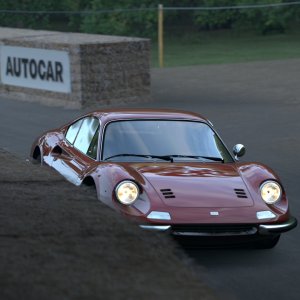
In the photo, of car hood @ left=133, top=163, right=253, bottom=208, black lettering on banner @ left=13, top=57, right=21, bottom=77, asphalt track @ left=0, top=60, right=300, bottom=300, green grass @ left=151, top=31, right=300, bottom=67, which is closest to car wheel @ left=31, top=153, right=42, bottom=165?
car hood @ left=133, top=163, right=253, bottom=208

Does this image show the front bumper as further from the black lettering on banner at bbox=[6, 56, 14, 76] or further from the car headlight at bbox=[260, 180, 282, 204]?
the black lettering on banner at bbox=[6, 56, 14, 76]

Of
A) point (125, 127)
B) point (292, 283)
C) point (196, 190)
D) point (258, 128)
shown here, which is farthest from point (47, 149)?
point (258, 128)

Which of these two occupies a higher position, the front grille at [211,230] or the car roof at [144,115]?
the car roof at [144,115]

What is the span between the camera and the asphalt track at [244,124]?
816 cm

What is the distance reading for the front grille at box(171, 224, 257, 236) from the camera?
8406mm

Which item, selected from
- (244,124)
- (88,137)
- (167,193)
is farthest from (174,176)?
(244,124)

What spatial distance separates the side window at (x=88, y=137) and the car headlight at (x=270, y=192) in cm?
187

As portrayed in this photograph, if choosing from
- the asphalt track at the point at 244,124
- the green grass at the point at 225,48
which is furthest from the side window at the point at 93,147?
→ the green grass at the point at 225,48

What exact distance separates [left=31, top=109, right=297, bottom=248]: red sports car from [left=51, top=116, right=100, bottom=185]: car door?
0.01 metres

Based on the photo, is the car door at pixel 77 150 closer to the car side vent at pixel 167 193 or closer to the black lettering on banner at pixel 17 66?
the car side vent at pixel 167 193

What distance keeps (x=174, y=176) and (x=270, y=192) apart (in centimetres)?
93

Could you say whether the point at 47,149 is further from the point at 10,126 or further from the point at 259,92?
the point at 259,92

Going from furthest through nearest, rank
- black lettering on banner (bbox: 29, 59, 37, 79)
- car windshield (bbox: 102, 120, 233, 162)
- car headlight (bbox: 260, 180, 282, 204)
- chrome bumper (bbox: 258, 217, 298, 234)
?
black lettering on banner (bbox: 29, 59, 37, 79), car windshield (bbox: 102, 120, 233, 162), car headlight (bbox: 260, 180, 282, 204), chrome bumper (bbox: 258, 217, 298, 234)

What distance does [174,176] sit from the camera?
904 centimetres
